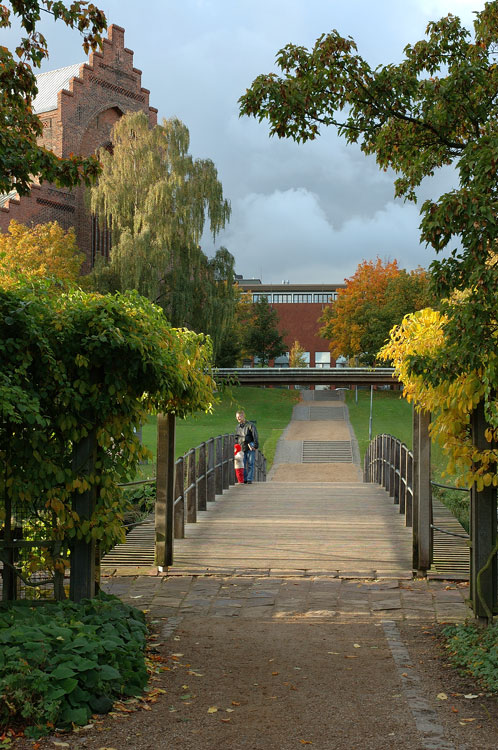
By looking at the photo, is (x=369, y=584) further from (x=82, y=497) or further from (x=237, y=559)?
(x=82, y=497)

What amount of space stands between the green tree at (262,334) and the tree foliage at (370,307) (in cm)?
372

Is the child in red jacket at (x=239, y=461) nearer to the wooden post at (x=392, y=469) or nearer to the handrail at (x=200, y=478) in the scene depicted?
the handrail at (x=200, y=478)

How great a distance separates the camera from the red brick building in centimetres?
4162

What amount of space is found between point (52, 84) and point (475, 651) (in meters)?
53.0

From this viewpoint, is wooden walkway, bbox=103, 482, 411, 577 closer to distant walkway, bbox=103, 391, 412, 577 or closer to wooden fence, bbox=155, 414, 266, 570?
distant walkway, bbox=103, 391, 412, 577

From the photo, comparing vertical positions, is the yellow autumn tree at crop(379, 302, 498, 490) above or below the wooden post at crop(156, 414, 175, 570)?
above

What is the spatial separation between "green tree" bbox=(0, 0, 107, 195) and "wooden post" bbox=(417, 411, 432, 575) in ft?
13.4

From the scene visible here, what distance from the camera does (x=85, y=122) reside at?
44156 mm

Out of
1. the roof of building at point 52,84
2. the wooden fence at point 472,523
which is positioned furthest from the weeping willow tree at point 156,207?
the wooden fence at point 472,523

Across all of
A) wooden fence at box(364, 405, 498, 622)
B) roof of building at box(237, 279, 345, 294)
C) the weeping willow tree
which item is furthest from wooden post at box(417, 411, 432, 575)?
roof of building at box(237, 279, 345, 294)

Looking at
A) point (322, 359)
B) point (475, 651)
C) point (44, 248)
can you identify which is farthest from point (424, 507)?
point (322, 359)

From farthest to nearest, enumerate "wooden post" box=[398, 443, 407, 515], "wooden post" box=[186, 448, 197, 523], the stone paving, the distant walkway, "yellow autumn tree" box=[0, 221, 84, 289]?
"yellow autumn tree" box=[0, 221, 84, 289]
"wooden post" box=[398, 443, 407, 515]
"wooden post" box=[186, 448, 197, 523]
the distant walkway
the stone paving

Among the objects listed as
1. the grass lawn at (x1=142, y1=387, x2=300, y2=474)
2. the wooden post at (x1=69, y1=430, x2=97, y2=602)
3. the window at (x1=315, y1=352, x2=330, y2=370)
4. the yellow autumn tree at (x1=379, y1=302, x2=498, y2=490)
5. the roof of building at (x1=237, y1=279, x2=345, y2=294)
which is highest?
the roof of building at (x1=237, y1=279, x2=345, y2=294)

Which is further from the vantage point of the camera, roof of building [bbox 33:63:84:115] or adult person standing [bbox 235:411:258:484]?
roof of building [bbox 33:63:84:115]
